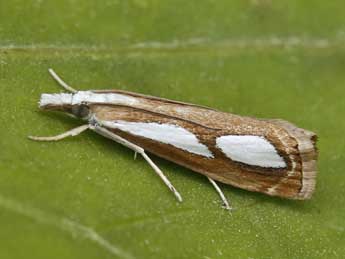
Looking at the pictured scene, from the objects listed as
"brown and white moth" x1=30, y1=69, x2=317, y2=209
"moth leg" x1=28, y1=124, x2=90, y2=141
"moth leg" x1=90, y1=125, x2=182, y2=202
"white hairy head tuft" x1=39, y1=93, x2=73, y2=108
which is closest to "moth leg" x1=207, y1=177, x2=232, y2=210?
"brown and white moth" x1=30, y1=69, x2=317, y2=209

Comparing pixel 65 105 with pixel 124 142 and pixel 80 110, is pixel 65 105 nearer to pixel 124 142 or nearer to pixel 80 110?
pixel 80 110

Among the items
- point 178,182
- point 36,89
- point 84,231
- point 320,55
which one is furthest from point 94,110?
point 320,55

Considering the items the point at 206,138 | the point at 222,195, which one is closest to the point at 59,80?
the point at 206,138

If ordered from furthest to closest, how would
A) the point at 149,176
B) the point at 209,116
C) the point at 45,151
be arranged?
the point at 209,116 < the point at 149,176 < the point at 45,151

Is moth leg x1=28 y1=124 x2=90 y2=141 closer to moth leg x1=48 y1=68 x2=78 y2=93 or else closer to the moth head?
the moth head

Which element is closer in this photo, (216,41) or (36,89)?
(36,89)

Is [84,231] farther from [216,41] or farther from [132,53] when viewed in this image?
[216,41]
